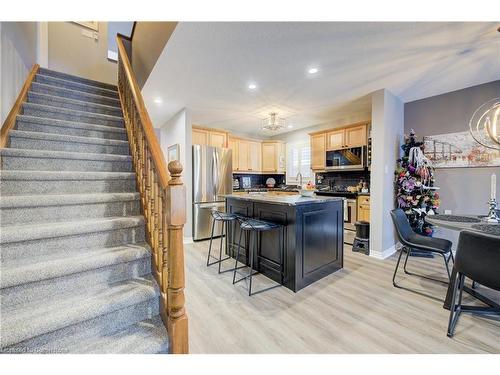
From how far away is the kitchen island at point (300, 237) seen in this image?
235 centimetres

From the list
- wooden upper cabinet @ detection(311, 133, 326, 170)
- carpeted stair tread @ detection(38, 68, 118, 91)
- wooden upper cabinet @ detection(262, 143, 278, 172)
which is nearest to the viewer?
carpeted stair tread @ detection(38, 68, 118, 91)

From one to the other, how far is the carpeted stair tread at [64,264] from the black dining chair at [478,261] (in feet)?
7.89

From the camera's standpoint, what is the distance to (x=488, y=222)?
6.85 ft

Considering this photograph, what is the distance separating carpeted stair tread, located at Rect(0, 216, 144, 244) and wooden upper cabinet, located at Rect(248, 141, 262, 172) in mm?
4474

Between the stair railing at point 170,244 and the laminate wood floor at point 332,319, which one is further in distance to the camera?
the laminate wood floor at point 332,319

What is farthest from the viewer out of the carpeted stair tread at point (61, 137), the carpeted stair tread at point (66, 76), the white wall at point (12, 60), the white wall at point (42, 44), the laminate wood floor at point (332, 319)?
the white wall at point (42, 44)

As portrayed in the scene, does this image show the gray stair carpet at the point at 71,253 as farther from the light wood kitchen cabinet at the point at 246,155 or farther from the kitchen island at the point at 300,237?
the light wood kitchen cabinet at the point at 246,155

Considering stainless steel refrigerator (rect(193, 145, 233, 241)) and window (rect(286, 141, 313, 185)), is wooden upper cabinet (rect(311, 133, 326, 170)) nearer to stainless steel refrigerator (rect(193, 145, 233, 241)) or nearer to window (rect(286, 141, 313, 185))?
window (rect(286, 141, 313, 185))

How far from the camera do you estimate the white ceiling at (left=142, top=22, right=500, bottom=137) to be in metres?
2.03

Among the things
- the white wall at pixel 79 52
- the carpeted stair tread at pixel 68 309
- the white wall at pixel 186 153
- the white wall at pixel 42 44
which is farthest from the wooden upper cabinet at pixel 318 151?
the white wall at pixel 42 44

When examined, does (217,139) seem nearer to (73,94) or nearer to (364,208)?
(73,94)

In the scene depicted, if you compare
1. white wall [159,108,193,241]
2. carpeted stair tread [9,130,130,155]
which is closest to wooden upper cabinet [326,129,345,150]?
white wall [159,108,193,241]
